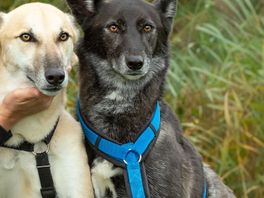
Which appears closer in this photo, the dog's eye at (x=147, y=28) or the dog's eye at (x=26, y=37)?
the dog's eye at (x=26, y=37)

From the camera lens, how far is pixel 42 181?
393cm

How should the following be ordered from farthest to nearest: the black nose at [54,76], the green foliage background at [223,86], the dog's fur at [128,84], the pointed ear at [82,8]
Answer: the green foliage background at [223,86], the pointed ear at [82,8], the dog's fur at [128,84], the black nose at [54,76]

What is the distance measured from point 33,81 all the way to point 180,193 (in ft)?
3.65

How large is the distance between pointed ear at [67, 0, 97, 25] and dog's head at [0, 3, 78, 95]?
39 cm

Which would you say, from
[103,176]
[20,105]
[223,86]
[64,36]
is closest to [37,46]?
[64,36]

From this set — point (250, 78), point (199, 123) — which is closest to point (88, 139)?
point (199, 123)

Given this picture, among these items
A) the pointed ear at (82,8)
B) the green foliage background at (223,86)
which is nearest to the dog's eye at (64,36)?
the pointed ear at (82,8)

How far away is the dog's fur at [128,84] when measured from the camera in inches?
165

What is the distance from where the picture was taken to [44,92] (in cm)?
383

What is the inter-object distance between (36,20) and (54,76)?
346mm

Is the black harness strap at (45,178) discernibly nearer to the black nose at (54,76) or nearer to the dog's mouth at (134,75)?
the black nose at (54,76)

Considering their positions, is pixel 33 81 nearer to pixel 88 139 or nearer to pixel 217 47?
pixel 88 139

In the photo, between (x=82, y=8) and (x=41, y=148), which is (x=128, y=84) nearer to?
(x=82, y=8)

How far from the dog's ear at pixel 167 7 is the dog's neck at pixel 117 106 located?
0.40m
